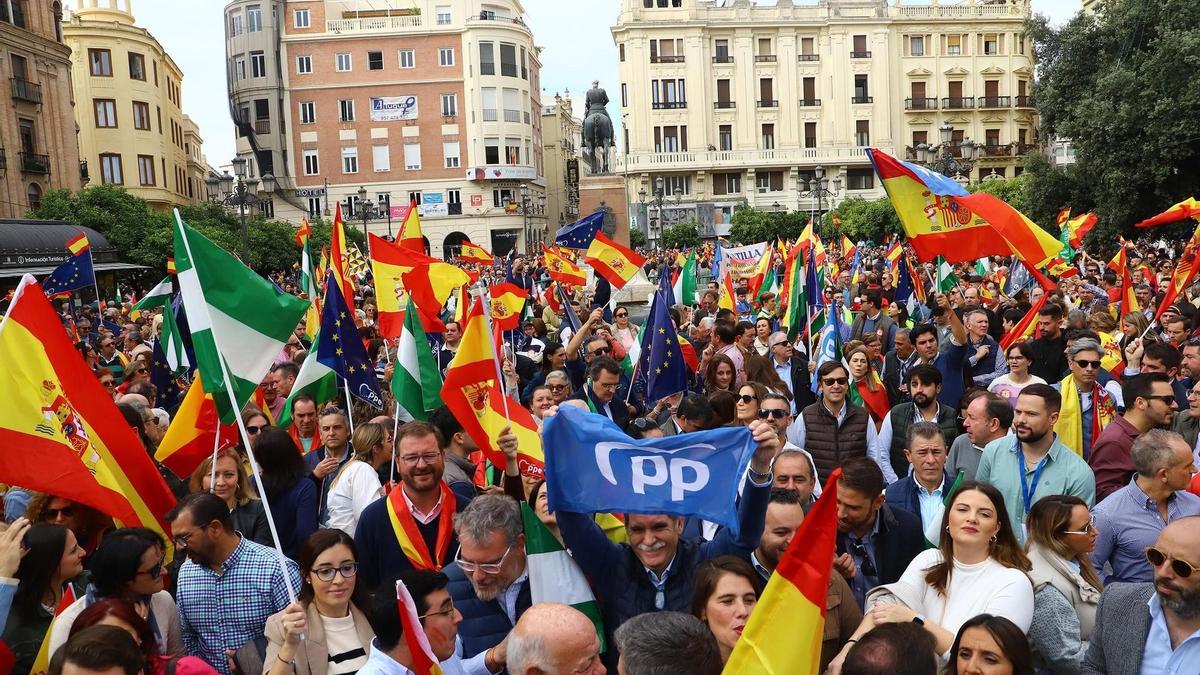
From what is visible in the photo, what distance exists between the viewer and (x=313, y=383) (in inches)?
305

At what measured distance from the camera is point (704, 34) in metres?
64.6

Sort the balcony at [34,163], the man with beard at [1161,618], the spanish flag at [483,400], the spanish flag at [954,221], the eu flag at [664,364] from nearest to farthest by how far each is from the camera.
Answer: the man with beard at [1161,618] < the spanish flag at [483,400] < the spanish flag at [954,221] < the eu flag at [664,364] < the balcony at [34,163]

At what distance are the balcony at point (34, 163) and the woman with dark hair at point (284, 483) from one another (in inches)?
1528

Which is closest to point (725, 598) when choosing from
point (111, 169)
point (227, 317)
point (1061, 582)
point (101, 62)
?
point (1061, 582)

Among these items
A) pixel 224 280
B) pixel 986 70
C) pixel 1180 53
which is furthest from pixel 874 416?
pixel 986 70

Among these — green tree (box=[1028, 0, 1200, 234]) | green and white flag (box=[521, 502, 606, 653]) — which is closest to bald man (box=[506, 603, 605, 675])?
green and white flag (box=[521, 502, 606, 653])

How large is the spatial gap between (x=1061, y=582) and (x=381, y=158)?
64.2m

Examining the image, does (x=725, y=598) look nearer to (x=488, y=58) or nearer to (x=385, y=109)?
(x=488, y=58)

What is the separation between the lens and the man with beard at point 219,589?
4.40 meters

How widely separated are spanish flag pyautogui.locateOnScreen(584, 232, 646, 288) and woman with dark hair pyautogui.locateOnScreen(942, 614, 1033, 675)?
11.0 m

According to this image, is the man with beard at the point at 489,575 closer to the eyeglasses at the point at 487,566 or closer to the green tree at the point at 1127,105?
the eyeglasses at the point at 487,566

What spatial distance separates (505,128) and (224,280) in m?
61.1

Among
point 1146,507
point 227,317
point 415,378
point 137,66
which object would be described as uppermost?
point 137,66

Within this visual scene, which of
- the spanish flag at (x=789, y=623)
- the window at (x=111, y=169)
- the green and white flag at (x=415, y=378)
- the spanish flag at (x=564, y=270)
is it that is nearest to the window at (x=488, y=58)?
the window at (x=111, y=169)
